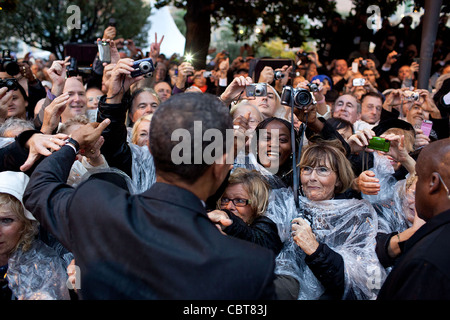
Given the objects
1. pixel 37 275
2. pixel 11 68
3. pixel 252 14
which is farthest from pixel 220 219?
pixel 252 14

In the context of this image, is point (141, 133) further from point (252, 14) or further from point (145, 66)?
point (252, 14)

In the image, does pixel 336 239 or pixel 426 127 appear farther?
pixel 426 127

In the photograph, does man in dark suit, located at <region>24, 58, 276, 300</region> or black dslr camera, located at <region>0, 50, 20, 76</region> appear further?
black dslr camera, located at <region>0, 50, 20, 76</region>

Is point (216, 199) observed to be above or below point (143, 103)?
below

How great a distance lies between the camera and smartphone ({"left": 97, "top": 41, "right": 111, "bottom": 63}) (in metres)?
4.09

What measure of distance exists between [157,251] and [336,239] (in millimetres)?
1621

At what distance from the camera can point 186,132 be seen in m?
1.43

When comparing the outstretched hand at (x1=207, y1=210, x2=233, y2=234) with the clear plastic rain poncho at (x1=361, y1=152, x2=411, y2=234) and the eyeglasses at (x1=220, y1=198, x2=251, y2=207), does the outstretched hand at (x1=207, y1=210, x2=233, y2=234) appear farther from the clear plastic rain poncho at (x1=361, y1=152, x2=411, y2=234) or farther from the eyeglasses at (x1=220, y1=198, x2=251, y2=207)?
the clear plastic rain poncho at (x1=361, y1=152, x2=411, y2=234)

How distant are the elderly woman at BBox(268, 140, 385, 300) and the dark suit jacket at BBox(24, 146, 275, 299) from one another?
1106mm

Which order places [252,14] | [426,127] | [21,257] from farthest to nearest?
1. [252,14]
2. [426,127]
3. [21,257]

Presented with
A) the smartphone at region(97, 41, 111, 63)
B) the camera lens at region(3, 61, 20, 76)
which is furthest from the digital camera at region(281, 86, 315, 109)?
the camera lens at region(3, 61, 20, 76)

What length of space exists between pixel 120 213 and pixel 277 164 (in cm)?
211

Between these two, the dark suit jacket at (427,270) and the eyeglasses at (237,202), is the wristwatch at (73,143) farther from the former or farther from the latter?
the dark suit jacket at (427,270)
